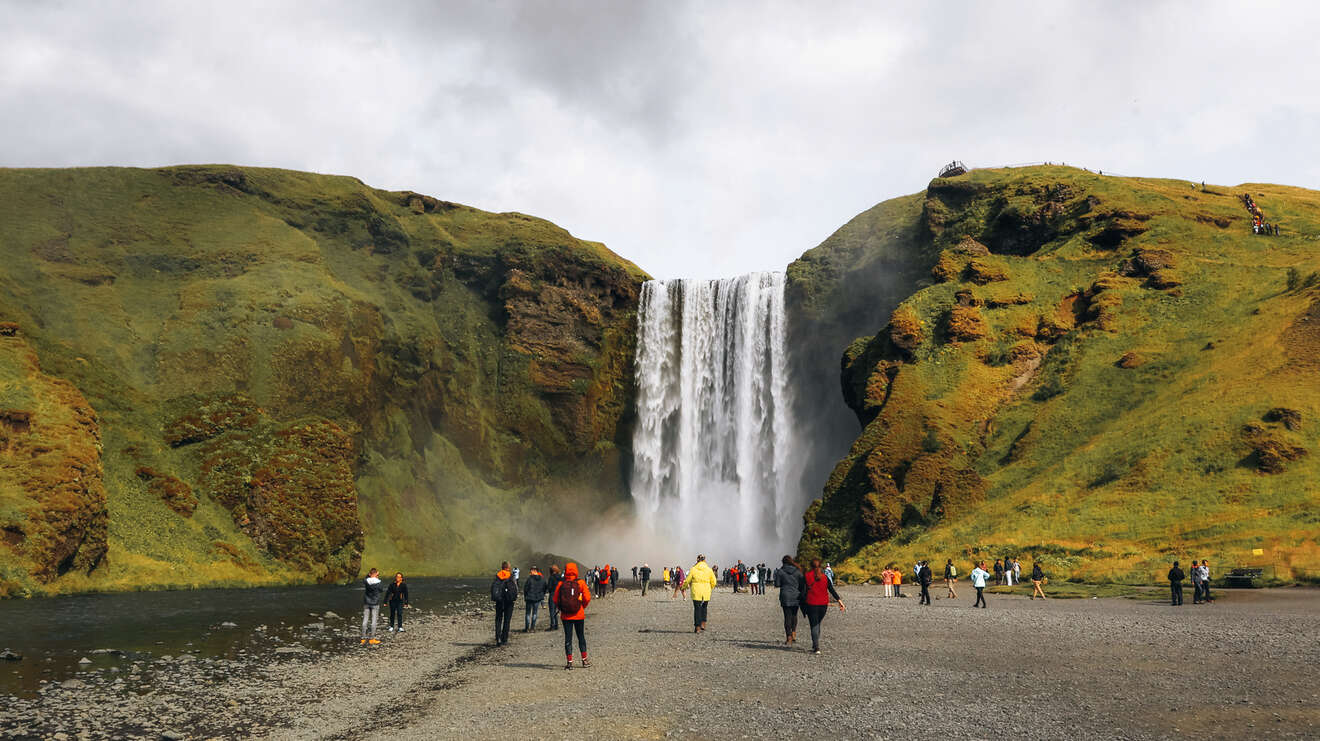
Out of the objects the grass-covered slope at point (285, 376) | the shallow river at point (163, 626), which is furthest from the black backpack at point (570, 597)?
the grass-covered slope at point (285, 376)

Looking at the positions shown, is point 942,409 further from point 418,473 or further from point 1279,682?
point 418,473

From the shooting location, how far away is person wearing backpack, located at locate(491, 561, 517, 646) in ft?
71.7

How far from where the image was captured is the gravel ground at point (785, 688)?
10.4 metres

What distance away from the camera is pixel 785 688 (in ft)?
43.0

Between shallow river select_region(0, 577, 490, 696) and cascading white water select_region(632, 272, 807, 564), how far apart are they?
38966 millimetres

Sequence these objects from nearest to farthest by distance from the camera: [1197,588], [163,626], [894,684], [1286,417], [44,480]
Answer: [894,684], [1197,588], [163,626], [1286,417], [44,480]

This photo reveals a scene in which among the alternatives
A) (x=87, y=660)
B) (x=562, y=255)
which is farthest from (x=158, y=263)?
(x=87, y=660)

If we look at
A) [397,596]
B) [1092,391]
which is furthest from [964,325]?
[397,596]

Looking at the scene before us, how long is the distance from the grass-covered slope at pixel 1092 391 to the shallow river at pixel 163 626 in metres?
26.7

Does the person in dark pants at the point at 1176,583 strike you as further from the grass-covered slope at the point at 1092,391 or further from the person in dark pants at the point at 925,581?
the person in dark pants at the point at 925,581

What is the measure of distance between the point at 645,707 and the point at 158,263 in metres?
86.0

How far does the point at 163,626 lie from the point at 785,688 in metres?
24.3

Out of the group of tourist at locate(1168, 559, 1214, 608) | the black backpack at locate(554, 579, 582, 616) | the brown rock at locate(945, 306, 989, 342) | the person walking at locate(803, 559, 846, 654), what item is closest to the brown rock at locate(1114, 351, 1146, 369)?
the brown rock at locate(945, 306, 989, 342)

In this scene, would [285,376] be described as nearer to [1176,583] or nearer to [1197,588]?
[1176,583]
